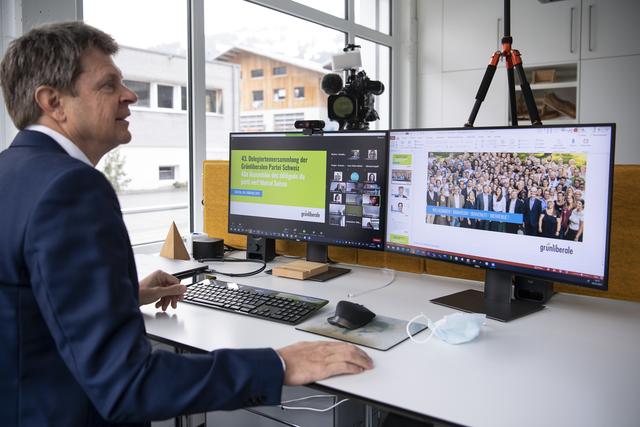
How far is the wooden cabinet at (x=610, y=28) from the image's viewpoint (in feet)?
11.5

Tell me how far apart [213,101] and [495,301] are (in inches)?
73.6

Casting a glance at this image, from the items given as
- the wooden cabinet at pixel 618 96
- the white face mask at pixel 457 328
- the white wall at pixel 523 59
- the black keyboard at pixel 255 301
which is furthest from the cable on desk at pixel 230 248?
the wooden cabinet at pixel 618 96

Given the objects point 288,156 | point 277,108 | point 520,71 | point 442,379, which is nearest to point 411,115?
point 277,108

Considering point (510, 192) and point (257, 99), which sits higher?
point (257, 99)

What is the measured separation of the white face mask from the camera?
112cm

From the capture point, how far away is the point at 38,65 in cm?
90

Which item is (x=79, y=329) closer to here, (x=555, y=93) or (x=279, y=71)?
(x=279, y=71)

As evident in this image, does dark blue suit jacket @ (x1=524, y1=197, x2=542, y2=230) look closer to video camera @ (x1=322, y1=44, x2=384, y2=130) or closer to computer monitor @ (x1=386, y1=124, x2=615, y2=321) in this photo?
computer monitor @ (x1=386, y1=124, x2=615, y2=321)

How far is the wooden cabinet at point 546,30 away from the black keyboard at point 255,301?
3188 mm

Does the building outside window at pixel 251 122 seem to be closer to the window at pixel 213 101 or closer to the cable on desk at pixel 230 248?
the window at pixel 213 101

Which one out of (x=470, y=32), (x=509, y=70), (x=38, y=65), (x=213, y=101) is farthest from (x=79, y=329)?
(x=470, y=32)

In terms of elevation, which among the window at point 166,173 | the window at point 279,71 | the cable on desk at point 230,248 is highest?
the window at point 279,71

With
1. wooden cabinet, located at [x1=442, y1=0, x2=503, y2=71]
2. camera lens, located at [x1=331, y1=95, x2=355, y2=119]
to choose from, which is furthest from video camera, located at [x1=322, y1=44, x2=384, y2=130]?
wooden cabinet, located at [x1=442, y1=0, x2=503, y2=71]

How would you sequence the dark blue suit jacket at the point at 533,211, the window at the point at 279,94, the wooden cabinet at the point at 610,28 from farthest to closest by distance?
the wooden cabinet at the point at 610,28 < the window at the point at 279,94 < the dark blue suit jacket at the point at 533,211
